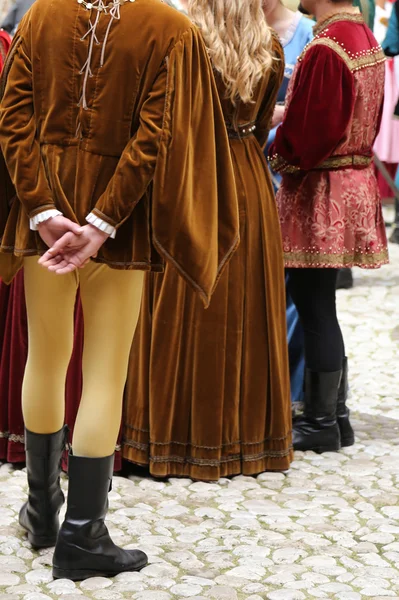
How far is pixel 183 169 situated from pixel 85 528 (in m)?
0.94

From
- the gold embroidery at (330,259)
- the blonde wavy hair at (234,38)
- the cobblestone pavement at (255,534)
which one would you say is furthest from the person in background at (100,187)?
the gold embroidery at (330,259)

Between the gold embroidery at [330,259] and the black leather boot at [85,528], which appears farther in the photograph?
the gold embroidery at [330,259]

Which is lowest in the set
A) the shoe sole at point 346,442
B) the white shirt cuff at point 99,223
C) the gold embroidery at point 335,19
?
the shoe sole at point 346,442

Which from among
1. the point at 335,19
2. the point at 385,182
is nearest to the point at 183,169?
the point at 335,19

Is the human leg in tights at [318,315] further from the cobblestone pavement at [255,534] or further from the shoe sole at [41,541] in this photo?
the shoe sole at [41,541]

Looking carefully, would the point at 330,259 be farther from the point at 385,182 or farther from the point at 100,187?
the point at 385,182

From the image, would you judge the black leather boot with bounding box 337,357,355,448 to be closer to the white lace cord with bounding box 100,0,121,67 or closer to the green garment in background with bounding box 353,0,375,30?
the green garment in background with bounding box 353,0,375,30

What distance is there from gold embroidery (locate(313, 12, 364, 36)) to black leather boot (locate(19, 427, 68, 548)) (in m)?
1.68

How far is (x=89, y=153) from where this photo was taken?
2539mm

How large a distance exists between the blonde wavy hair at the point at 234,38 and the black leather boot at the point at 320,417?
1.11m

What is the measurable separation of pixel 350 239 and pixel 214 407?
788mm

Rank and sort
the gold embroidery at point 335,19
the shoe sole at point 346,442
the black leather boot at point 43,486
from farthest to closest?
the shoe sole at point 346,442 → the gold embroidery at point 335,19 → the black leather boot at point 43,486

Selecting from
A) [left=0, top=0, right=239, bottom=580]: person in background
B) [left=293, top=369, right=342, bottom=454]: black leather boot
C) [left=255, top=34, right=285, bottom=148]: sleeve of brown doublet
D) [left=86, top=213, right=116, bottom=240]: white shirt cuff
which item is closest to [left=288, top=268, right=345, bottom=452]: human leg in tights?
[left=293, top=369, right=342, bottom=454]: black leather boot

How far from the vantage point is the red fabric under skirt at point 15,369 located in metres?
3.47
